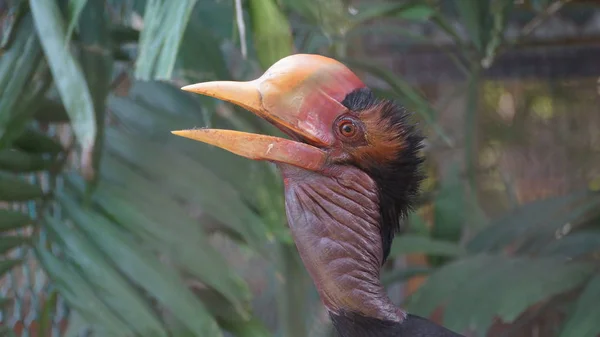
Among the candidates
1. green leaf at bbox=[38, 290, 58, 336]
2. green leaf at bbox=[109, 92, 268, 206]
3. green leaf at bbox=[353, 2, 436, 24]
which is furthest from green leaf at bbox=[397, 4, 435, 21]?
green leaf at bbox=[38, 290, 58, 336]

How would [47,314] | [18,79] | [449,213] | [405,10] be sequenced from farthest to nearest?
[449,213]
[405,10]
[47,314]
[18,79]

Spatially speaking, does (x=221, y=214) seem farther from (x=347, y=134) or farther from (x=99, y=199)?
(x=347, y=134)

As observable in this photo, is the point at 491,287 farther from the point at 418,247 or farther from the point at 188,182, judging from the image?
the point at 188,182

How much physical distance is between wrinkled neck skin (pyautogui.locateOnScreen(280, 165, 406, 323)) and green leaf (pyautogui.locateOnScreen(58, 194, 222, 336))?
32 centimetres

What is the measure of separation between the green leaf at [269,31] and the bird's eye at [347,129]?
6.9 inches

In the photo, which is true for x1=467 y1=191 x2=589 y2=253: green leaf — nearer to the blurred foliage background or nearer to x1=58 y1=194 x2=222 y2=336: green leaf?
the blurred foliage background

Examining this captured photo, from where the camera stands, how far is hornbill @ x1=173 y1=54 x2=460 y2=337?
1.53ft

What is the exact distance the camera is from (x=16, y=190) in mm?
808

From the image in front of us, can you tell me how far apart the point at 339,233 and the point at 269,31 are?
230 mm

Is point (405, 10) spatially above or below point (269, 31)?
above

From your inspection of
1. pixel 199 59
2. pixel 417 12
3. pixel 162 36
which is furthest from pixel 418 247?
pixel 162 36

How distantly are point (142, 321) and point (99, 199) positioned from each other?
6.1 inches

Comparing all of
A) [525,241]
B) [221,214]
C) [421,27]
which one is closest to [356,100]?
[221,214]

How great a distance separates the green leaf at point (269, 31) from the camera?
2.02 ft
